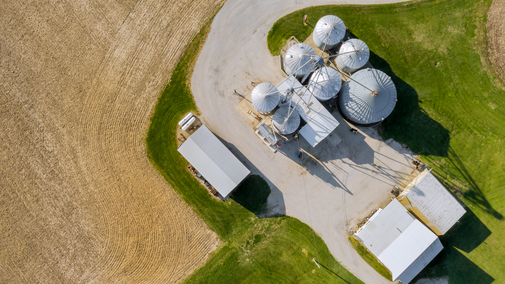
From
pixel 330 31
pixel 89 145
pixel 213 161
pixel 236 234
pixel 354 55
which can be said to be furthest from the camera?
pixel 89 145

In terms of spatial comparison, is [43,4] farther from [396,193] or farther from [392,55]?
[396,193]

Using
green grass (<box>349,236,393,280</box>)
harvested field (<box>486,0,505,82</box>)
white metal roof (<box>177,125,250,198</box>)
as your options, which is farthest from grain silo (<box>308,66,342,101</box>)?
harvested field (<box>486,0,505,82</box>)

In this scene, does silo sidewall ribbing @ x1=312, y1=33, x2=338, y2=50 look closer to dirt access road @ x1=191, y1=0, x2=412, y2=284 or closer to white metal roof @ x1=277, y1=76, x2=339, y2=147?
dirt access road @ x1=191, y1=0, x2=412, y2=284

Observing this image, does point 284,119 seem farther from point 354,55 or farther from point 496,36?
point 496,36

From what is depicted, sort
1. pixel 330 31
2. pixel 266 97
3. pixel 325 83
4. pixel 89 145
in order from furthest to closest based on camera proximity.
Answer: pixel 89 145 → pixel 330 31 → pixel 325 83 → pixel 266 97

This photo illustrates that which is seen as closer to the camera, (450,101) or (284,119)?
(284,119)

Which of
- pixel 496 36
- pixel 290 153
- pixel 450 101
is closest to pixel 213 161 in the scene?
pixel 290 153
